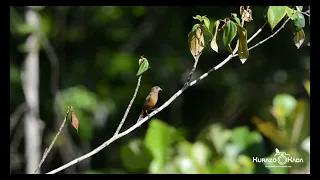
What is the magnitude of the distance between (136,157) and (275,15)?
100 centimetres

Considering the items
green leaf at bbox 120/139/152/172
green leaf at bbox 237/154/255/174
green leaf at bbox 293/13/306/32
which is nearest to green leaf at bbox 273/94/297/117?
green leaf at bbox 237/154/255/174

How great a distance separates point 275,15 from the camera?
4.33 feet

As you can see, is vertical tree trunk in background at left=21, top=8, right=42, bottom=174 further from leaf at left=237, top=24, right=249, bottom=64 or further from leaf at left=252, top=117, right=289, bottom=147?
leaf at left=237, top=24, right=249, bottom=64

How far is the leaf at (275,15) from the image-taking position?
4.31 feet

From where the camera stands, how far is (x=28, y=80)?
11.4ft

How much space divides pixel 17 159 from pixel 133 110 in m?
0.99

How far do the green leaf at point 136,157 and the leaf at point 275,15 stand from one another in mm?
924

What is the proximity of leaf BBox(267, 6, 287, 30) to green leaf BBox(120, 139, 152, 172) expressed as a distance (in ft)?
3.03

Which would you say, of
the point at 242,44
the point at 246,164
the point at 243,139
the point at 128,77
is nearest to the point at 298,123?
the point at 243,139

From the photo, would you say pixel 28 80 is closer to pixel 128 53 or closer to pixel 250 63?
pixel 128 53

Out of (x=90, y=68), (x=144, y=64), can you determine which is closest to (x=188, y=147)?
(x=144, y=64)

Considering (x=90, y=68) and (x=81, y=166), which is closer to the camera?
(x=81, y=166)

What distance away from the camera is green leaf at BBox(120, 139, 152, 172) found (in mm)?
2107
